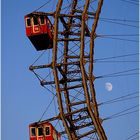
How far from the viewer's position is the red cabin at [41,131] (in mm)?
34281

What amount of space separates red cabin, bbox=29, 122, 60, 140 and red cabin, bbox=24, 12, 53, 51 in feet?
17.5

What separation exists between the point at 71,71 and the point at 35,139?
5359 mm

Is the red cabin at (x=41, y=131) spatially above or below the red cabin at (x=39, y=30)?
below

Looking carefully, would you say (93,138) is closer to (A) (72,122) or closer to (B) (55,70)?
(A) (72,122)

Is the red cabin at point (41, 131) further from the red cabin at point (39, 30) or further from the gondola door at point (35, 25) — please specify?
the gondola door at point (35, 25)

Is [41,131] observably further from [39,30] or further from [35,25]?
[35,25]

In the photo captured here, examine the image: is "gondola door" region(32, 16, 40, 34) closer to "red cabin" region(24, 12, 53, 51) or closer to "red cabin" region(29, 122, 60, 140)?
"red cabin" region(24, 12, 53, 51)

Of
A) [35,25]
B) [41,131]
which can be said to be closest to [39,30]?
[35,25]

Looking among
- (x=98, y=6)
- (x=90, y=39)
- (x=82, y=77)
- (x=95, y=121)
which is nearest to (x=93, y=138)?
(x=95, y=121)

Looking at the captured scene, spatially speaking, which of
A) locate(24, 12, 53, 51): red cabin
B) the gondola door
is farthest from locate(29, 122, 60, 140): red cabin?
the gondola door

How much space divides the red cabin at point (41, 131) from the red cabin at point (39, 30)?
533cm

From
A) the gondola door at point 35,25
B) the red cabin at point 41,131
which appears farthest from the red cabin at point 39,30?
the red cabin at point 41,131

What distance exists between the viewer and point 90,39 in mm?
32750

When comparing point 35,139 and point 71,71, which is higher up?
point 71,71
